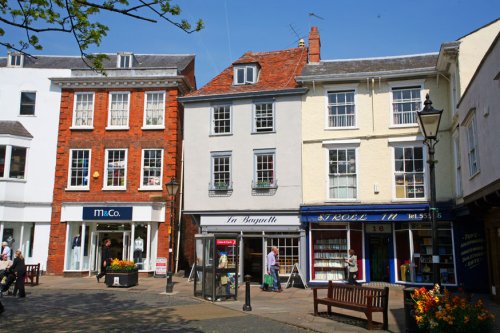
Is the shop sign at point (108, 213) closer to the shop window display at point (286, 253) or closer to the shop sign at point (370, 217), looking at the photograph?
the shop window display at point (286, 253)

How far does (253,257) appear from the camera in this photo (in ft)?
71.9

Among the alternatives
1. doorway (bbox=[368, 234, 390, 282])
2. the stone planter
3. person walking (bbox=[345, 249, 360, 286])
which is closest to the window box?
person walking (bbox=[345, 249, 360, 286])

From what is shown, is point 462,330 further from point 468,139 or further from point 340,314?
point 468,139

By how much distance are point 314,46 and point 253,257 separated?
1088 cm

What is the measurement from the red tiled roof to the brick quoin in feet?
8.01

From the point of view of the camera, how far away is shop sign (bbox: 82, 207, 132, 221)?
2392 centimetres

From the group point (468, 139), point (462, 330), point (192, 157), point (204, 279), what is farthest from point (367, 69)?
point (462, 330)

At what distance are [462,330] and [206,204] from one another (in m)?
15.1

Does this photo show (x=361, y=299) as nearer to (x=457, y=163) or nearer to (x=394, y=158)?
(x=457, y=163)

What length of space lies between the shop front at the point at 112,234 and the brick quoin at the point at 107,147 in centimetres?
40

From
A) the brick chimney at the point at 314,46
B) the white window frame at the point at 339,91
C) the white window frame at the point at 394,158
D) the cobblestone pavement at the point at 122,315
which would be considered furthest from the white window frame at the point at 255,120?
the cobblestone pavement at the point at 122,315

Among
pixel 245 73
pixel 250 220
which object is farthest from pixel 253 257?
pixel 245 73

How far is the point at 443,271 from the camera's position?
1938cm

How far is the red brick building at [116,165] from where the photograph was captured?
2409 cm
